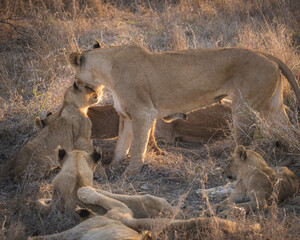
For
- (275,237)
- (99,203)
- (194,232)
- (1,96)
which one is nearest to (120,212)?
(99,203)

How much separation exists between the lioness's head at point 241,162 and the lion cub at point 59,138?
1.89m

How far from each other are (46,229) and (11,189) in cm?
136

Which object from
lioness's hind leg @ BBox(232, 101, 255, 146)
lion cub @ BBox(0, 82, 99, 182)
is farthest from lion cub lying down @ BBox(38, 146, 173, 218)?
lioness's hind leg @ BBox(232, 101, 255, 146)

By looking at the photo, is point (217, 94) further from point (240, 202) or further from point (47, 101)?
point (47, 101)

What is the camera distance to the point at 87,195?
148 inches

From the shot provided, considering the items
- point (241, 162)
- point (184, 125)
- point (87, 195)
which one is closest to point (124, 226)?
point (87, 195)

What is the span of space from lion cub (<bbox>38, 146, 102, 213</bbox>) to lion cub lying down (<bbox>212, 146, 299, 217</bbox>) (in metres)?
1.22

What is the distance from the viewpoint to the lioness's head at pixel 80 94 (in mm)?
5648

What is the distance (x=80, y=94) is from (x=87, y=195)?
220 centimetres

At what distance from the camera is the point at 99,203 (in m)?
3.77

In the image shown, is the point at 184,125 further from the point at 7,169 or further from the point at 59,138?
the point at 7,169

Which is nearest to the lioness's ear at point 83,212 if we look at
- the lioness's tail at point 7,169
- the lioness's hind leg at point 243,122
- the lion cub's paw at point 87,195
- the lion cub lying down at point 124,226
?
the lion cub lying down at point 124,226

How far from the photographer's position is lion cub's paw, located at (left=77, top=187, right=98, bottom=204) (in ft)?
12.3

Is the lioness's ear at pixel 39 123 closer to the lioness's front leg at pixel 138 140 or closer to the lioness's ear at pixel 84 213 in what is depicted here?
the lioness's front leg at pixel 138 140
